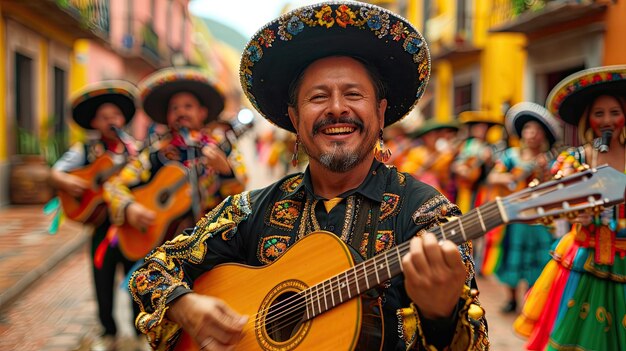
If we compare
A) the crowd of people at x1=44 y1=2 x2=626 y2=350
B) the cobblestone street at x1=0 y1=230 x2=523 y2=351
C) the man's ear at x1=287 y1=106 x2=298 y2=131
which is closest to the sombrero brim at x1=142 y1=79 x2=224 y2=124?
the cobblestone street at x1=0 y1=230 x2=523 y2=351

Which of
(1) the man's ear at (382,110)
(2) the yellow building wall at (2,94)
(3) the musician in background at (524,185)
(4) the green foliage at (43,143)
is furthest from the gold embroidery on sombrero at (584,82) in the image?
(4) the green foliage at (43,143)

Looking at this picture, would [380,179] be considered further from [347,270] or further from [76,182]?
[76,182]

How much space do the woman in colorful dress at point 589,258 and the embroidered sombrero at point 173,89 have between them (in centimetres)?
256

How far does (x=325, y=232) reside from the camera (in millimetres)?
1952

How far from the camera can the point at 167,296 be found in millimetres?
2170

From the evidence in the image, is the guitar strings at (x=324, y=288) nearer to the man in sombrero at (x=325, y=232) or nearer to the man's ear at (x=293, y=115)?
the man in sombrero at (x=325, y=232)

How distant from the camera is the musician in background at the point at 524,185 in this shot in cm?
581

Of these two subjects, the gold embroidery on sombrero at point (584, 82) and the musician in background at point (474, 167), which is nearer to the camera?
the gold embroidery on sombrero at point (584, 82)

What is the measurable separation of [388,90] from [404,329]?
995 mm

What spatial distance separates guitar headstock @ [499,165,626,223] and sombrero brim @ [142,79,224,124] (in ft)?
11.9

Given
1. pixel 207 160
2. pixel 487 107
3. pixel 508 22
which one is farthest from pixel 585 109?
pixel 487 107

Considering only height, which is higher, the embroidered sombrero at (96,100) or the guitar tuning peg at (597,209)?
the embroidered sombrero at (96,100)

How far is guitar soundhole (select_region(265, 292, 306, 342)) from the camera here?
1.98 metres

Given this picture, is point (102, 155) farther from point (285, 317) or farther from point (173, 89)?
point (285, 317)
